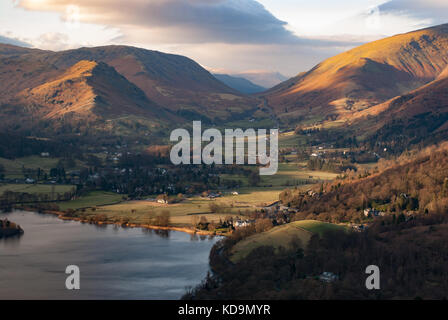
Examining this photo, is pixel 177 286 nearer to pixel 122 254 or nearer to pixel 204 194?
pixel 122 254

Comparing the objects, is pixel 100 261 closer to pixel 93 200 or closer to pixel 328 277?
pixel 328 277

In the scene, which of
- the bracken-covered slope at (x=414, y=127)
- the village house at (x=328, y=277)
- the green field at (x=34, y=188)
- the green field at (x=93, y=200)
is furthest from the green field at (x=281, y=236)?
the bracken-covered slope at (x=414, y=127)

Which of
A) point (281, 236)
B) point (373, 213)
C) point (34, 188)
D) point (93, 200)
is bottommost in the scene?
point (281, 236)

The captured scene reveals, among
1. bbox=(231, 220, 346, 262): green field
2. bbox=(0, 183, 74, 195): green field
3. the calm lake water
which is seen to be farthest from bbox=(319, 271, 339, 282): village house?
bbox=(0, 183, 74, 195): green field

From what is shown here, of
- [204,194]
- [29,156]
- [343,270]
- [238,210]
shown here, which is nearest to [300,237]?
[343,270]

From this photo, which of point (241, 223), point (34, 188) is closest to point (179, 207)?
point (241, 223)

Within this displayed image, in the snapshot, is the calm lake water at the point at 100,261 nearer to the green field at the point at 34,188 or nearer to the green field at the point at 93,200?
the green field at the point at 93,200
